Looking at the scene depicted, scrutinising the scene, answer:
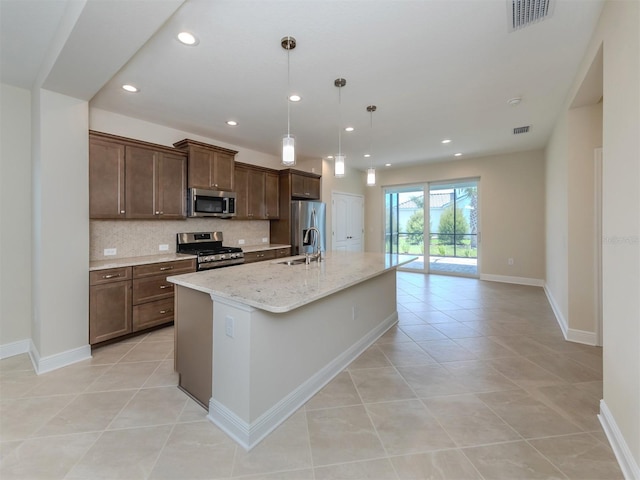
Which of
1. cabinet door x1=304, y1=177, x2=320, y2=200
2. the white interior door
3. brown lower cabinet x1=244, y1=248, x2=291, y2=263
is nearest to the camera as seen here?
brown lower cabinet x1=244, y1=248, x2=291, y2=263

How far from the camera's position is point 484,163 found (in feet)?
20.3

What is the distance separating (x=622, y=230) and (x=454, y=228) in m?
5.44

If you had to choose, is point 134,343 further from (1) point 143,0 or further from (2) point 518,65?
(2) point 518,65

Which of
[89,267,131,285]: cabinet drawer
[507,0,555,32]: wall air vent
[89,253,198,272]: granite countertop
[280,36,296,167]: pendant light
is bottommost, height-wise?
[89,267,131,285]: cabinet drawer

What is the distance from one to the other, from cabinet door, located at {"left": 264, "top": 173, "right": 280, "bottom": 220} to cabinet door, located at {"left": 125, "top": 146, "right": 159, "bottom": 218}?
192 cm

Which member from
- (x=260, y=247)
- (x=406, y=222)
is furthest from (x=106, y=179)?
(x=406, y=222)

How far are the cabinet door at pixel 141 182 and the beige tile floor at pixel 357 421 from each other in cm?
159

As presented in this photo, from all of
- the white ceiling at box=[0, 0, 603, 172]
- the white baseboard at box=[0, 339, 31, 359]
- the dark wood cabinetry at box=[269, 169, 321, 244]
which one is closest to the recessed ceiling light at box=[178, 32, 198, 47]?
the white ceiling at box=[0, 0, 603, 172]

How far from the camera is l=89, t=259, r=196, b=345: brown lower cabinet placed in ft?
9.36

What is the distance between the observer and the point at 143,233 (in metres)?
3.80

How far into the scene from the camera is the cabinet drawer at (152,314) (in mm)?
3143

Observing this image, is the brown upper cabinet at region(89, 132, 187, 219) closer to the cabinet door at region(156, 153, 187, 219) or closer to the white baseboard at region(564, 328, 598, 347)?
the cabinet door at region(156, 153, 187, 219)

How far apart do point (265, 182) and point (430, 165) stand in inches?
160

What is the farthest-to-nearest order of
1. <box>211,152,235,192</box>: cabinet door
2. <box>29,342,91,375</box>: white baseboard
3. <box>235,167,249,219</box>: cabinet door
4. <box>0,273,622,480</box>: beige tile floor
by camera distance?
<box>235,167,249,219</box>: cabinet door
<box>211,152,235,192</box>: cabinet door
<box>29,342,91,375</box>: white baseboard
<box>0,273,622,480</box>: beige tile floor
